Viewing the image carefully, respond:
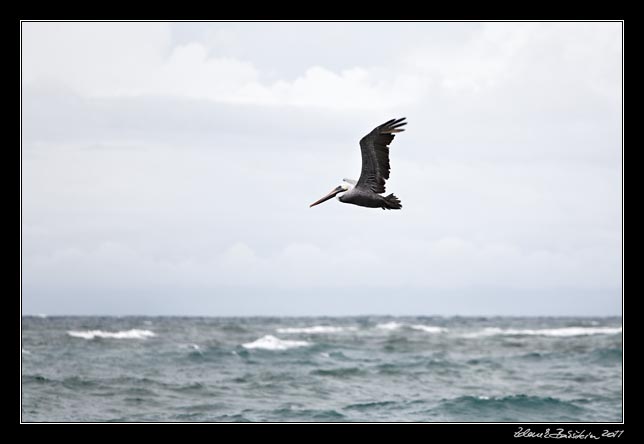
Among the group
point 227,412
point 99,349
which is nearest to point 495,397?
point 227,412

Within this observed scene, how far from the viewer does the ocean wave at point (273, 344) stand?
1716 inches

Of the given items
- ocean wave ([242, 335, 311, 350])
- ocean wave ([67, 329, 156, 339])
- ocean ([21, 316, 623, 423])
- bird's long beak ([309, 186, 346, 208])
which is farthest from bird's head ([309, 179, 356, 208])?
ocean wave ([67, 329, 156, 339])

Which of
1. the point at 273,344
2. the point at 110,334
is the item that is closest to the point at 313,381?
the point at 273,344

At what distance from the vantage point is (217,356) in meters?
38.9

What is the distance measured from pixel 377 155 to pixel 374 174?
0.30m

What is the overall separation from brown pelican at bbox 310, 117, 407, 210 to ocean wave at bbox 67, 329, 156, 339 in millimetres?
40644

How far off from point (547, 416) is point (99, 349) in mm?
24420

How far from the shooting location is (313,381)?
30797 millimetres

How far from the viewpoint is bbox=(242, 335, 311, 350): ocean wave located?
43.6m

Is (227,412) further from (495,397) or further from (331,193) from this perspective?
(331,193)

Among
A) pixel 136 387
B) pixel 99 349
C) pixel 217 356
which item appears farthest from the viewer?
pixel 99 349

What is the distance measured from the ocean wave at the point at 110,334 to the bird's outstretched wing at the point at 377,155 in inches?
1609

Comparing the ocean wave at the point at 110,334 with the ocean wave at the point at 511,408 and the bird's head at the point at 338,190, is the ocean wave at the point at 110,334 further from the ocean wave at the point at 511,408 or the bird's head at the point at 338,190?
the bird's head at the point at 338,190

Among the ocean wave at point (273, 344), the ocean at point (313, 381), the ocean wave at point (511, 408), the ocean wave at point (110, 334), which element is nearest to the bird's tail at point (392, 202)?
the ocean at point (313, 381)
